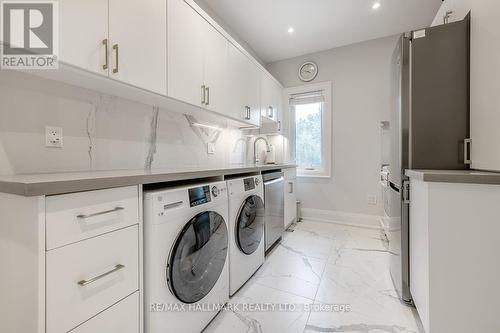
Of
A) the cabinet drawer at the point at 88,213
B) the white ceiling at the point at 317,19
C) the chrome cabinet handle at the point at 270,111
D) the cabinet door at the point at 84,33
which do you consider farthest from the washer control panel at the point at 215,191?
the white ceiling at the point at 317,19

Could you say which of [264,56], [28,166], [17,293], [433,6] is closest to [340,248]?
[17,293]

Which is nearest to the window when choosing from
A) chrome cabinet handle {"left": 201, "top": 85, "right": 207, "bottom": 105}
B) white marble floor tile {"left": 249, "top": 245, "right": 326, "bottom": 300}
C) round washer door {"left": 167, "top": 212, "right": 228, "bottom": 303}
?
white marble floor tile {"left": 249, "top": 245, "right": 326, "bottom": 300}

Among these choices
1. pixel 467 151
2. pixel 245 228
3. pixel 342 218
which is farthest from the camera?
pixel 342 218

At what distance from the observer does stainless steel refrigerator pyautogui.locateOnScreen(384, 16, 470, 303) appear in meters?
1.34

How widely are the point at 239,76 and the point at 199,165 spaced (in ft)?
3.32

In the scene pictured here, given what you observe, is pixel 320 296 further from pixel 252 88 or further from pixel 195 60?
pixel 252 88

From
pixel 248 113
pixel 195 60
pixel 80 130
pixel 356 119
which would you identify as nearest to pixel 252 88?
pixel 248 113

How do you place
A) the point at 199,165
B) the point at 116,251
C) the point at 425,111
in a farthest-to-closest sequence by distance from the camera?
1. the point at 199,165
2. the point at 425,111
3. the point at 116,251

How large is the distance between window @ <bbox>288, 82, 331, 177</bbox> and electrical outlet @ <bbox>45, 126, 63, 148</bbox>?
9.94 feet

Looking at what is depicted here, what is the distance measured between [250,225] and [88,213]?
1179 mm

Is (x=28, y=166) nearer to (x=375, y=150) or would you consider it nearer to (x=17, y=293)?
(x=17, y=293)

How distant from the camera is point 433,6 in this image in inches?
91.4

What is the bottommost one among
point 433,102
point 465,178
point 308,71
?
point 465,178

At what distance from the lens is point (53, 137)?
1116 mm
